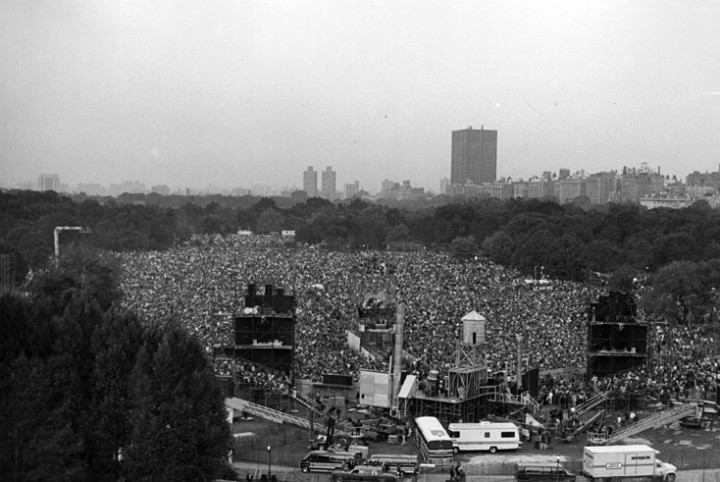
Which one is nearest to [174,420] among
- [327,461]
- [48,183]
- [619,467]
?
[327,461]

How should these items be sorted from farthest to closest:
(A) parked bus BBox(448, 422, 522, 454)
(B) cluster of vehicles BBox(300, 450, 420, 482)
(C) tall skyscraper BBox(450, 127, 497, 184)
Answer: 1. (C) tall skyscraper BBox(450, 127, 497, 184)
2. (A) parked bus BBox(448, 422, 522, 454)
3. (B) cluster of vehicles BBox(300, 450, 420, 482)

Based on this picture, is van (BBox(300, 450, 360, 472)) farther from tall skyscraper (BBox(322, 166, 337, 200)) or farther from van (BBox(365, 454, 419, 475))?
tall skyscraper (BBox(322, 166, 337, 200))

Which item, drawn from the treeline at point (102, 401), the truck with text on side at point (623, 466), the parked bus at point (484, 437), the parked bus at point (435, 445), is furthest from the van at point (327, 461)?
the truck with text on side at point (623, 466)

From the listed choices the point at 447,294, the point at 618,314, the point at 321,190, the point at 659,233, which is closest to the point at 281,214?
the point at 321,190

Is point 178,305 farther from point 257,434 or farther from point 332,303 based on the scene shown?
point 257,434

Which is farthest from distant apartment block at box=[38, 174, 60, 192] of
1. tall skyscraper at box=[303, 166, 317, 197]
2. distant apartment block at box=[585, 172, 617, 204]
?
distant apartment block at box=[585, 172, 617, 204]
